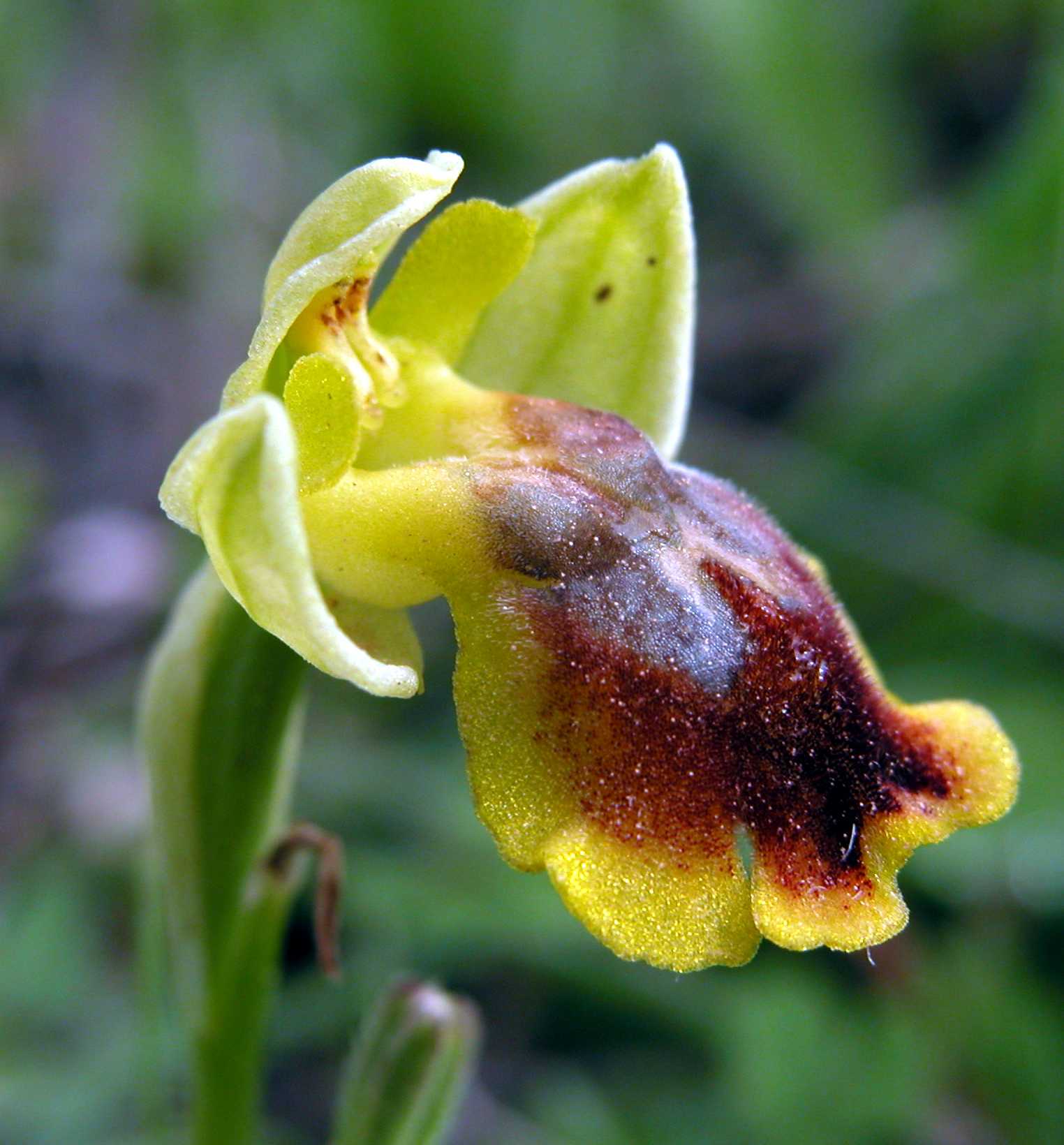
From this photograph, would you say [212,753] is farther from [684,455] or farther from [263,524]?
[684,455]

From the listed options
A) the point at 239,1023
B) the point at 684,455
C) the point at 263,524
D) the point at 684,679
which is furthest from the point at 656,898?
the point at 684,455

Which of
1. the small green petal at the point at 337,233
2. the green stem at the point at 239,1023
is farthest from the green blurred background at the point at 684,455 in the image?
the small green petal at the point at 337,233

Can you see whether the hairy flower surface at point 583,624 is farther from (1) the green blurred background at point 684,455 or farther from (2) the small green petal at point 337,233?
(1) the green blurred background at point 684,455

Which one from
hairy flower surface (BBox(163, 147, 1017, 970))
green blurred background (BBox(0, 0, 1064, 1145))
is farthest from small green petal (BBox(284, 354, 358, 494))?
green blurred background (BBox(0, 0, 1064, 1145))

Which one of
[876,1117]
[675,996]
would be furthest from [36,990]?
[876,1117]

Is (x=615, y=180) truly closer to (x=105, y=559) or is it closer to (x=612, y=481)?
(x=612, y=481)
